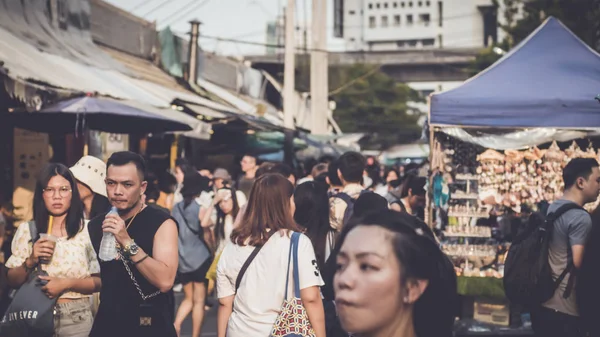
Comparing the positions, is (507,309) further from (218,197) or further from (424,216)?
(218,197)

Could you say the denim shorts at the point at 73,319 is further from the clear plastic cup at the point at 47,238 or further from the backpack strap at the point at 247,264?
the backpack strap at the point at 247,264

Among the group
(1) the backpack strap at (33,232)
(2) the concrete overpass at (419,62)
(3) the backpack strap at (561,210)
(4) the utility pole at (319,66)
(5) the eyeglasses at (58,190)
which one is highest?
(2) the concrete overpass at (419,62)

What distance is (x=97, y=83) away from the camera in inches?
543

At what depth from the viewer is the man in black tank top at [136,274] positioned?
15.9 ft

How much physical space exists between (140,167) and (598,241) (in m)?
2.50

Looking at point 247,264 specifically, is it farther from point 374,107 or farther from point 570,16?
point 374,107

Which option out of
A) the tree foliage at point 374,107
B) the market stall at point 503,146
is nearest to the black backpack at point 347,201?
the market stall at point 503,146

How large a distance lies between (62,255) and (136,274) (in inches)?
33.0

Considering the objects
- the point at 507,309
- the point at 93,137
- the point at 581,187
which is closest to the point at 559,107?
the point at 507,309

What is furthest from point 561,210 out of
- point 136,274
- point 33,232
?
point 33,232

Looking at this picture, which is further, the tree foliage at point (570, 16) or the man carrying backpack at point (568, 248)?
the tree foliage at point (570, 16)

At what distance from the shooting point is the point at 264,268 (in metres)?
5.37

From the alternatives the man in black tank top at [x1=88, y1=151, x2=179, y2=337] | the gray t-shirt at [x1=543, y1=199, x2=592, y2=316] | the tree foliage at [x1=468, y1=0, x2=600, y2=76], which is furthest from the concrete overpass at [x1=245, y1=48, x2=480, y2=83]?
the man in black tank top at [x1=88, y1=151, x2=179, y2=337]

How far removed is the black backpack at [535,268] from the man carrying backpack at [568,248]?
3 cm
